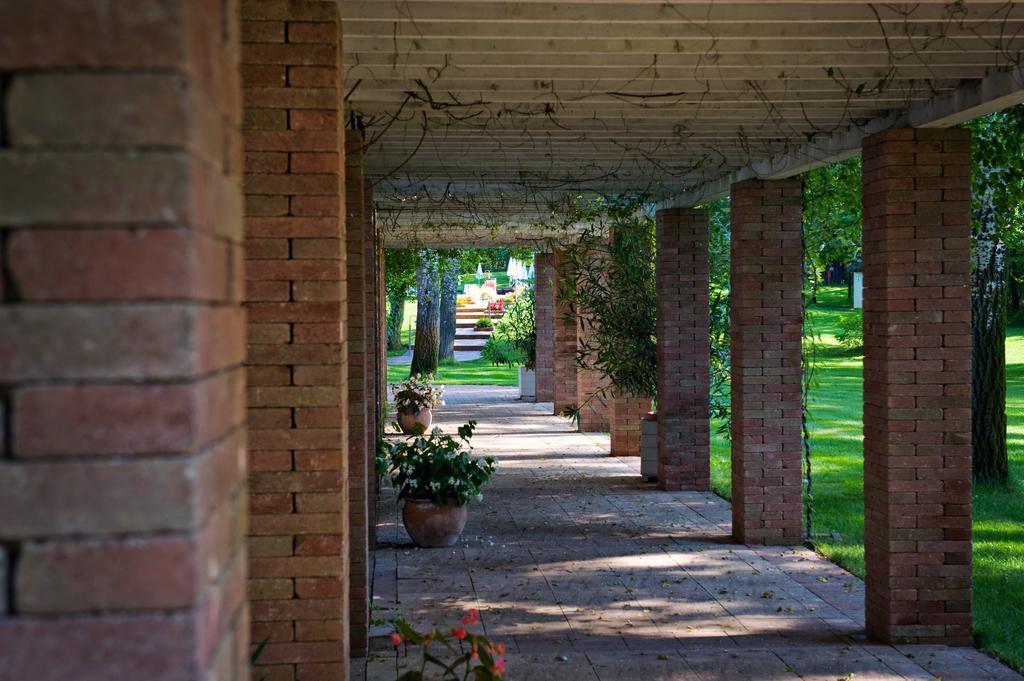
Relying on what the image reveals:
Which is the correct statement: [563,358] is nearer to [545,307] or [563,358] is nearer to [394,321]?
[545,307]

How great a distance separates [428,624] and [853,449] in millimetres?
10626

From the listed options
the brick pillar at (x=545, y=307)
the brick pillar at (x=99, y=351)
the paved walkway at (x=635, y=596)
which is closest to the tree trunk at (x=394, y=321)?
the brick pillar at (x=545, y=307)

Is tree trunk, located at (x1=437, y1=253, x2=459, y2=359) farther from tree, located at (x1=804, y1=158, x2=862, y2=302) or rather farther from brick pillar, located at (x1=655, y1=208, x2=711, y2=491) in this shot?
tree, located at (x1=804, y1=158, x2=862, y2=302)

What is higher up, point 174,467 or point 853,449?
point 174,467

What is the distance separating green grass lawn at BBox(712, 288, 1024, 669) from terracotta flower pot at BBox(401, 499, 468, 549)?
3.10 m

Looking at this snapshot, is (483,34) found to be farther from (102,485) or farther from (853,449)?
(853,449)

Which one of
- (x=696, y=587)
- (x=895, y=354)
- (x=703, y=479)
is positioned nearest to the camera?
(x=895, y=354)

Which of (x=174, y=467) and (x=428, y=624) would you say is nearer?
(x=174, y=467)

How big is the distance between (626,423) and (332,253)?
11655mm

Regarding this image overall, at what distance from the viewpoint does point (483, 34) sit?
5051 millimetres

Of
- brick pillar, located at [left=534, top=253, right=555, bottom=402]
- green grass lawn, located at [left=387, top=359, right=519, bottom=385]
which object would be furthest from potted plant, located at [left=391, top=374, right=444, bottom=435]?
green grass lawn, located at [left=387, top=359, right=519, bottom=385]

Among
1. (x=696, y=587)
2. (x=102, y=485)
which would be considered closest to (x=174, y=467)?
(x=102, y=485)

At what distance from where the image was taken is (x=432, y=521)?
31.9 ft

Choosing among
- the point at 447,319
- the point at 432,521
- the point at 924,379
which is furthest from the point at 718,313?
the point at 447,319
